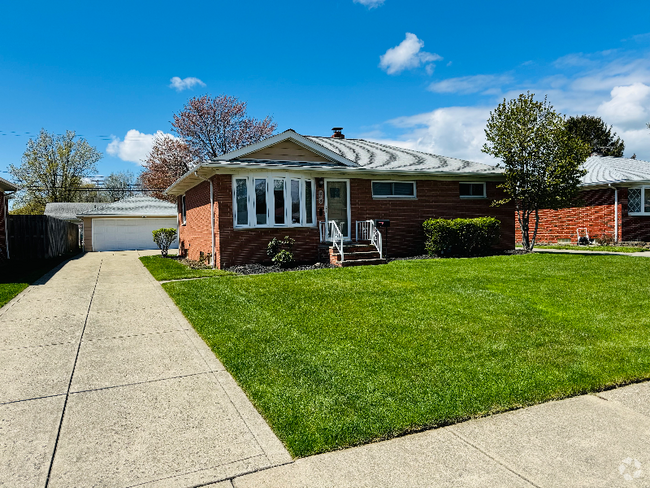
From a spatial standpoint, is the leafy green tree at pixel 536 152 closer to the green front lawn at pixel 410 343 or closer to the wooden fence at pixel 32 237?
the green front lawn at pixel 410 343

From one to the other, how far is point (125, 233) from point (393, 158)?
19371 mm

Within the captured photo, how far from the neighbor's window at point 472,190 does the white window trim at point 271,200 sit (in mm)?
6114

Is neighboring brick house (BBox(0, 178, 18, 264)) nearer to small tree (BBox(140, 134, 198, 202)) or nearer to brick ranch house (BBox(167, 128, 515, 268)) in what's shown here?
brick ranch house (BBox(167, 128, 515, 268))

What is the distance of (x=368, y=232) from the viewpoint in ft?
46.7

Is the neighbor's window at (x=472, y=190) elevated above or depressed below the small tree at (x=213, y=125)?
below

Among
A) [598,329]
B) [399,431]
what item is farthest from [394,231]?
[399,431]

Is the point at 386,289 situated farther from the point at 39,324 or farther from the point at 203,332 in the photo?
the point at 39,324

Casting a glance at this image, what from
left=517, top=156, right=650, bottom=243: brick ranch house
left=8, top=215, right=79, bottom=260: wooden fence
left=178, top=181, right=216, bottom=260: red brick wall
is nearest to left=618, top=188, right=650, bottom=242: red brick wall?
left=517, top=156, right=650, bottom=243: brick ranch house

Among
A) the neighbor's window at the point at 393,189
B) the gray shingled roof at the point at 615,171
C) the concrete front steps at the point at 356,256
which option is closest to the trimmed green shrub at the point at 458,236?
the neighbor's window at the point at 393,189

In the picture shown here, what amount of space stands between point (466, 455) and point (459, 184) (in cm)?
1433

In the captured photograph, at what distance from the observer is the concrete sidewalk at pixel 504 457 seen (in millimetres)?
2646

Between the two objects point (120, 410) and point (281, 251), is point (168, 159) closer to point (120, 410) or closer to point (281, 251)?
point (281, 251)

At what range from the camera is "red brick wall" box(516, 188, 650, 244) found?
1925 cm

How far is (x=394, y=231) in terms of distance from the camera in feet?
49.0
